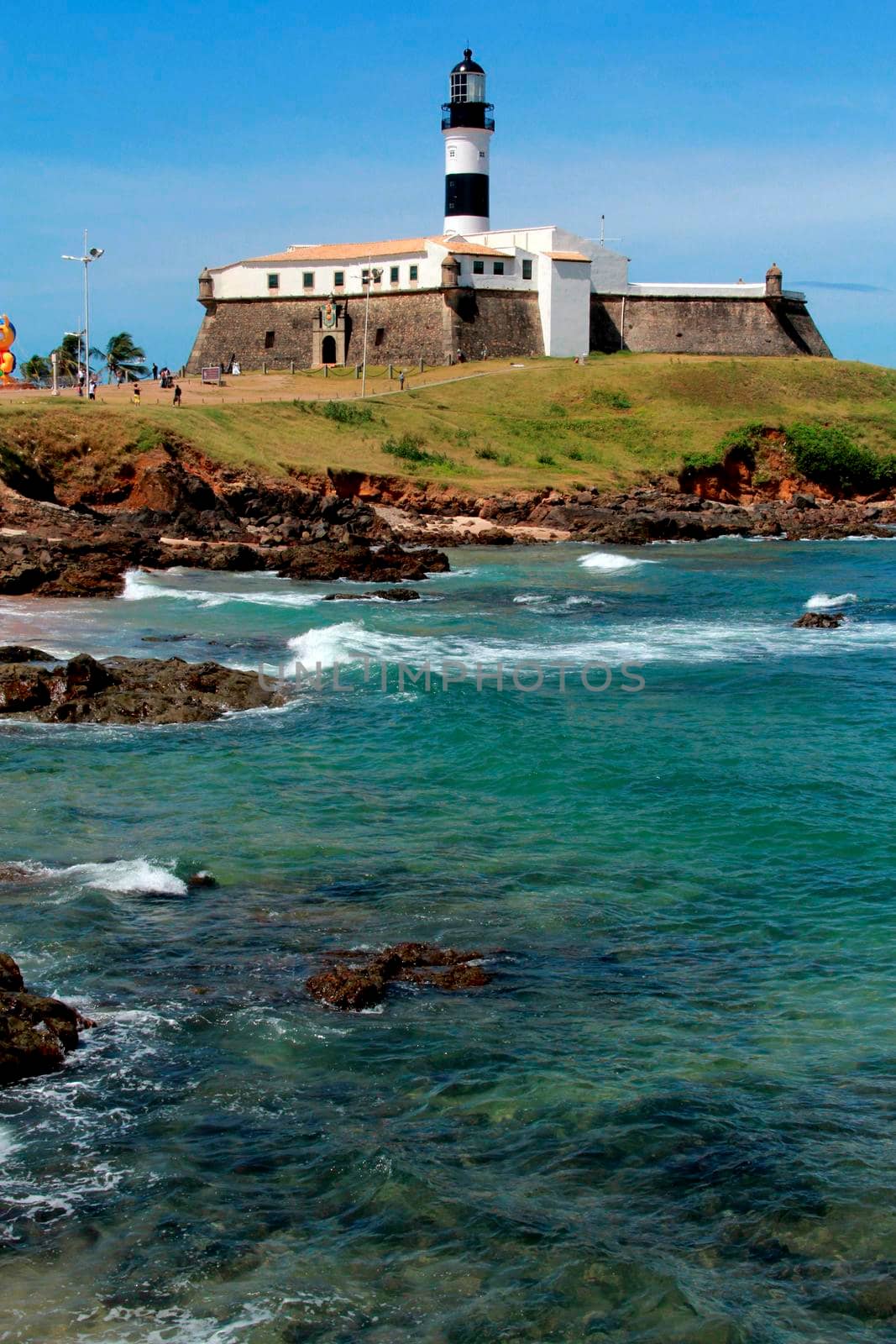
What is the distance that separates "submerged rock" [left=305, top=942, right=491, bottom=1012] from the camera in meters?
9.56

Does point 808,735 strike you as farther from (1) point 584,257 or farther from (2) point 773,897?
(1) point 584,257

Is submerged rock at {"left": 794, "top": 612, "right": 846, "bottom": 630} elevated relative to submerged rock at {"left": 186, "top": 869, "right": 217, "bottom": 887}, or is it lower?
elevated

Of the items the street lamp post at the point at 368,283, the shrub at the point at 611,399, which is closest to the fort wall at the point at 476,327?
the street lamp post at the point at 368,283

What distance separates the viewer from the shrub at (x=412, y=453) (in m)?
48.4

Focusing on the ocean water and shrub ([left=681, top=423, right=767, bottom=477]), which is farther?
shrub ([left=681, top=423, right=767, bottom=477])

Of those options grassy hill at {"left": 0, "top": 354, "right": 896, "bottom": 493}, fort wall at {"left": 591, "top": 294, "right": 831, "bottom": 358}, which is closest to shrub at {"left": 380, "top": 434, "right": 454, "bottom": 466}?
grassy hill at {"left": 0, "top": 354, "right": 896, "bottom": 493}

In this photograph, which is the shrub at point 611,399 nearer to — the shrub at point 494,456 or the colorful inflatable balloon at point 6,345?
the shrub at point 494,456

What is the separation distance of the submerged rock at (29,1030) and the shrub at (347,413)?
43002 mm

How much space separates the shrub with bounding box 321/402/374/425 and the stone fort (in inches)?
484

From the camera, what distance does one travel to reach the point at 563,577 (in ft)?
117

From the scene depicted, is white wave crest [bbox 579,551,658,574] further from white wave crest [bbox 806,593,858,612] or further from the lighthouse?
the lighthouse

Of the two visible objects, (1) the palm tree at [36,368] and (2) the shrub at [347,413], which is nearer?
(2) the shrub at [347,413]

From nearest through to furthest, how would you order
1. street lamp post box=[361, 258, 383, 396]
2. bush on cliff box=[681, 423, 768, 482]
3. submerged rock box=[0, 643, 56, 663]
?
submerged rock box=[0, 643, 56, 663], bush on cliff box=[681, 423, 768, 482], street lamp post box=[361, 258, 383, 396]

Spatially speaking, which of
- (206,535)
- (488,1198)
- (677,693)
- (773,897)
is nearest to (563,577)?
(206,535)
